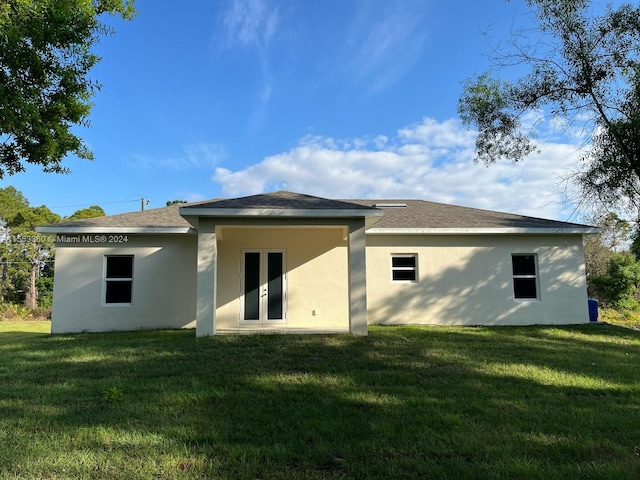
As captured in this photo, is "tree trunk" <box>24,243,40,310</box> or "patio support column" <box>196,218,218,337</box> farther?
"tree trunk" <box>24,243,40,310</box>

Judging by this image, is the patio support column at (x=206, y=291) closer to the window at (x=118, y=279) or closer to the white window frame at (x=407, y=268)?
the window at (x=118, y=279)

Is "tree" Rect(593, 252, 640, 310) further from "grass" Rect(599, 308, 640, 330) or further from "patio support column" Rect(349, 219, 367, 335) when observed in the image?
"patio support column" Rect(349, 219, 367, 335)

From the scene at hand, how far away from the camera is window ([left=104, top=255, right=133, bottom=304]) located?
1165cm

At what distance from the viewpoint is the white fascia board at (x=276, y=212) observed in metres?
9.09

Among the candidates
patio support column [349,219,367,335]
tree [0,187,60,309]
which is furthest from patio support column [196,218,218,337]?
tree [0,187,60,309]

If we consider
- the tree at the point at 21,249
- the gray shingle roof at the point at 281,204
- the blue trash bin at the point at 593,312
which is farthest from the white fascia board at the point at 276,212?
the tree at the point at 21,249

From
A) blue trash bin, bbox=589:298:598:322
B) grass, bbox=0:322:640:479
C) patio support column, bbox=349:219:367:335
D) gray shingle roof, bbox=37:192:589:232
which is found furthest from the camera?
blue trash bin, bbox=589:298:598:322

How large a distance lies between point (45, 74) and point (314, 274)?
26.3ft

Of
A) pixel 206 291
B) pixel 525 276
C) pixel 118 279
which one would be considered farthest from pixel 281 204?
pixel 525 276

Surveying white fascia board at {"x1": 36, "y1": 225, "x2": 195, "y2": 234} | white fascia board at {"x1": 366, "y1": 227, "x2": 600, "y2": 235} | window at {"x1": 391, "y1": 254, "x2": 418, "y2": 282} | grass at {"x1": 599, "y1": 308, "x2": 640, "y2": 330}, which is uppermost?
white fascia board at {"x1": 36, "y1": 225, "x2": 195, "y2": 234}

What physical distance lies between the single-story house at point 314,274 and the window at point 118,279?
1.2 inches

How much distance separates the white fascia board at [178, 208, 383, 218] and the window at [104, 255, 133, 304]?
13.0ft

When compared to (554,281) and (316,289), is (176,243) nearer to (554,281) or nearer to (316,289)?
(316,289)

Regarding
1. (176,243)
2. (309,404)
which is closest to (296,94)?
A: (176,243)
